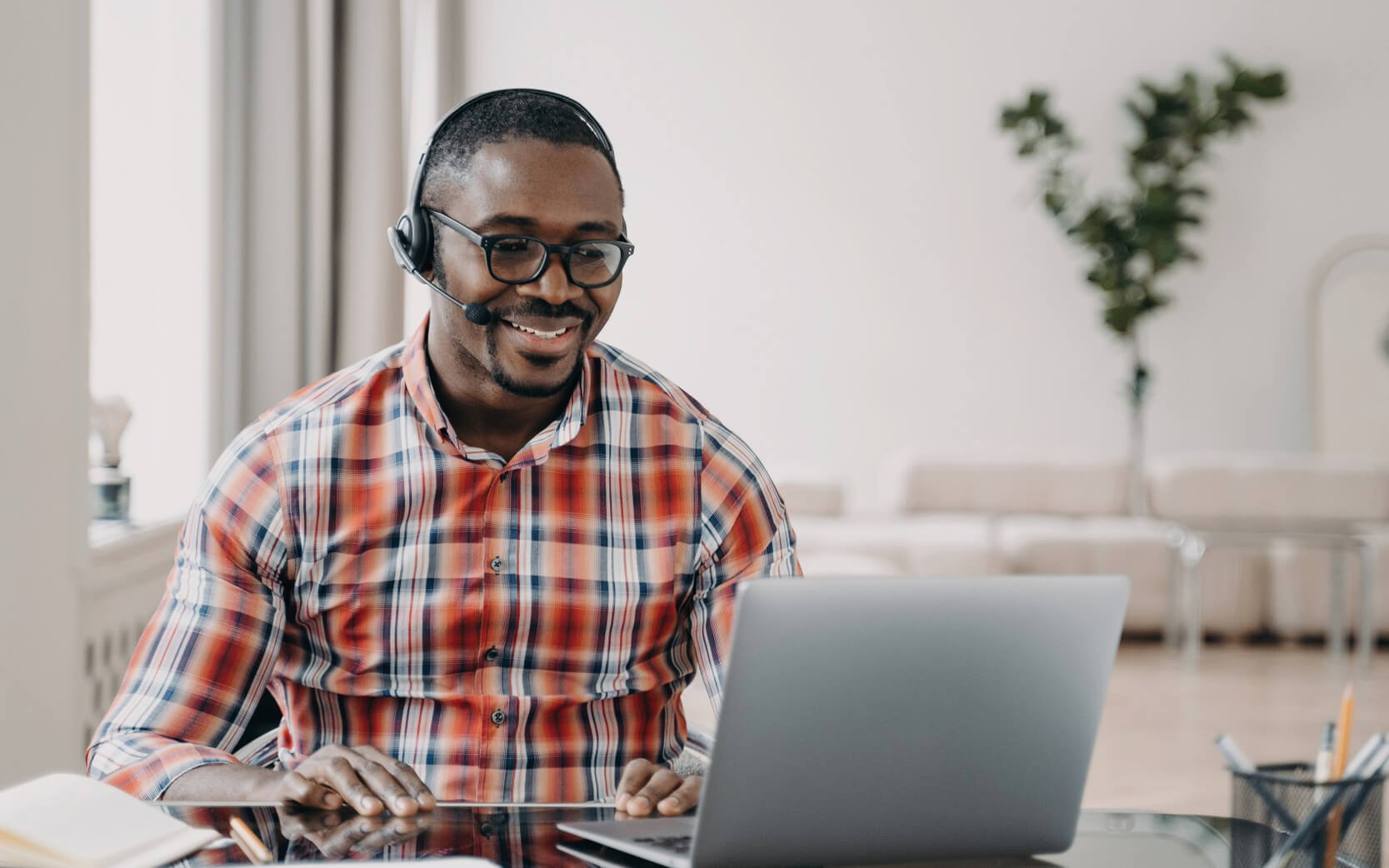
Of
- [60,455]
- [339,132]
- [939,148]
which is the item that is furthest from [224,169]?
[939,148]

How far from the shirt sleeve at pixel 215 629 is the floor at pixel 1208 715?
237cm

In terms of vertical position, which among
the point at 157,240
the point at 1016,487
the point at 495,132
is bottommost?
the point at 1016,487

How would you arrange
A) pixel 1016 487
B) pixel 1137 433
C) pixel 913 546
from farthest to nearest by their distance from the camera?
pixel 1137 433
pixel 1016 487
pixel 913 546

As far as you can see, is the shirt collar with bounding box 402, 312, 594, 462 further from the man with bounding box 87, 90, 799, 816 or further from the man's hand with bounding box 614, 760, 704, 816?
the man's hand with bounding box 614, 760, 704, 816

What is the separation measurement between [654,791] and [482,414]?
1.52 feet

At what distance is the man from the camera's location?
4.28 feet

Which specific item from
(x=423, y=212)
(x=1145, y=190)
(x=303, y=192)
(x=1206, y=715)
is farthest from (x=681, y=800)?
(x=1145, y=190)

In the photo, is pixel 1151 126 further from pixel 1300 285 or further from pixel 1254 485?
pixel 1254 485

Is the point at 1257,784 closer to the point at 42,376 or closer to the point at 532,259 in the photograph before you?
the point at 532,259

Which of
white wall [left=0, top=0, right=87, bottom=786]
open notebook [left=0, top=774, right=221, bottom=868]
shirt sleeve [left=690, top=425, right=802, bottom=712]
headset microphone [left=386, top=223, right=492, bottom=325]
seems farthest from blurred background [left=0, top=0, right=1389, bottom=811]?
open notebook [left=0, top=774, right=221, bottom=868]

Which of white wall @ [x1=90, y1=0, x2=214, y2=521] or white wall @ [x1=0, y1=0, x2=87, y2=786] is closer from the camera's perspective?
white wall @ [x1=0, y1=0, x2=87, y2=786]

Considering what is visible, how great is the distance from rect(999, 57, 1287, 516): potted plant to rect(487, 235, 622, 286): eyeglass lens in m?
4.83

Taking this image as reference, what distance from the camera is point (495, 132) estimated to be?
1336mm

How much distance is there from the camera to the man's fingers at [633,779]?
42.9 inches
